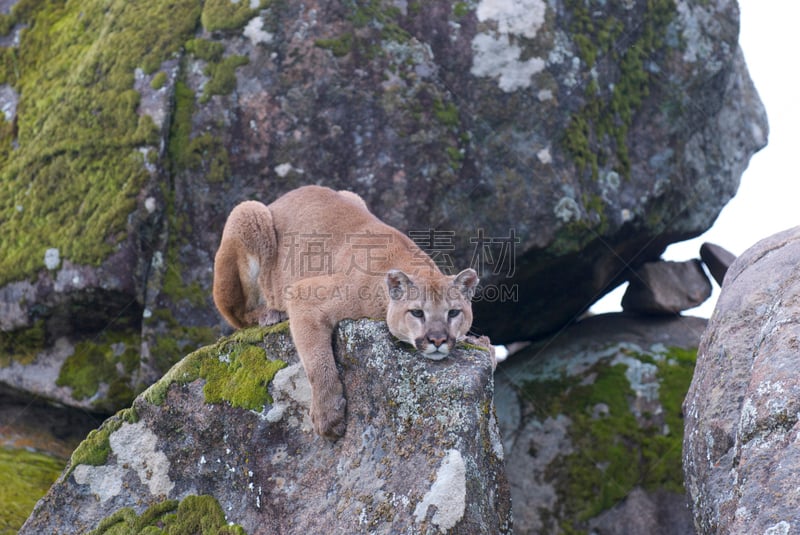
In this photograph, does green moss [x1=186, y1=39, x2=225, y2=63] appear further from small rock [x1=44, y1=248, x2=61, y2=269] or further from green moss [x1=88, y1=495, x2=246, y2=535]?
green moss [x1=88, y1=495, x2=246, y2=535]

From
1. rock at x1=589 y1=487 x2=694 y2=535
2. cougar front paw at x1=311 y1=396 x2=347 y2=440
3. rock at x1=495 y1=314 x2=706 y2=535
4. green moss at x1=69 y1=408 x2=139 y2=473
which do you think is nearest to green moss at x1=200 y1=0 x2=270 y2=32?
green moss at x1=69 y1=408 x2=139 y2=473

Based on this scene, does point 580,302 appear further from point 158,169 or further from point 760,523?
point 760,523

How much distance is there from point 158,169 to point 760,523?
740cm

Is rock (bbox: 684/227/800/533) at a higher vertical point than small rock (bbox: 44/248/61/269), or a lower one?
higher

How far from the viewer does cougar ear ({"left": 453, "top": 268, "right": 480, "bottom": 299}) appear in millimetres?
7613

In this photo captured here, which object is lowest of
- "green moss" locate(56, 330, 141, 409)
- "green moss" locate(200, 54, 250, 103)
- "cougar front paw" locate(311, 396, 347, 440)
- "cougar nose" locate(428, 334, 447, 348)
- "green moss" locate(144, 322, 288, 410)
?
"green moss" locate(56, 330, 141, 409)

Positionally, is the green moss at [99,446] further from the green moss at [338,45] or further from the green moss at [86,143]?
the green moss at [338,45]

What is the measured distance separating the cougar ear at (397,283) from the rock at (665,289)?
597 cm

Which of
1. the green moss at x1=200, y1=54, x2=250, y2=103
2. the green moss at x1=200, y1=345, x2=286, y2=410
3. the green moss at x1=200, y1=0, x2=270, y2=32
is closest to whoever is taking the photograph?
the green moss at x1=200, y1=345, x2=286, y2=410

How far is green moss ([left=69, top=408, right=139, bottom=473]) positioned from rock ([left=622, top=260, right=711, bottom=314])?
765 centimetres

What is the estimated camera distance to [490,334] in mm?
11938

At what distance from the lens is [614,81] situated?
433 inches

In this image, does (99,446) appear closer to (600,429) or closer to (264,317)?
(264,317)

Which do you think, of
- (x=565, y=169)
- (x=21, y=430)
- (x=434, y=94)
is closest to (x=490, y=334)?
(x=565, y=169)
